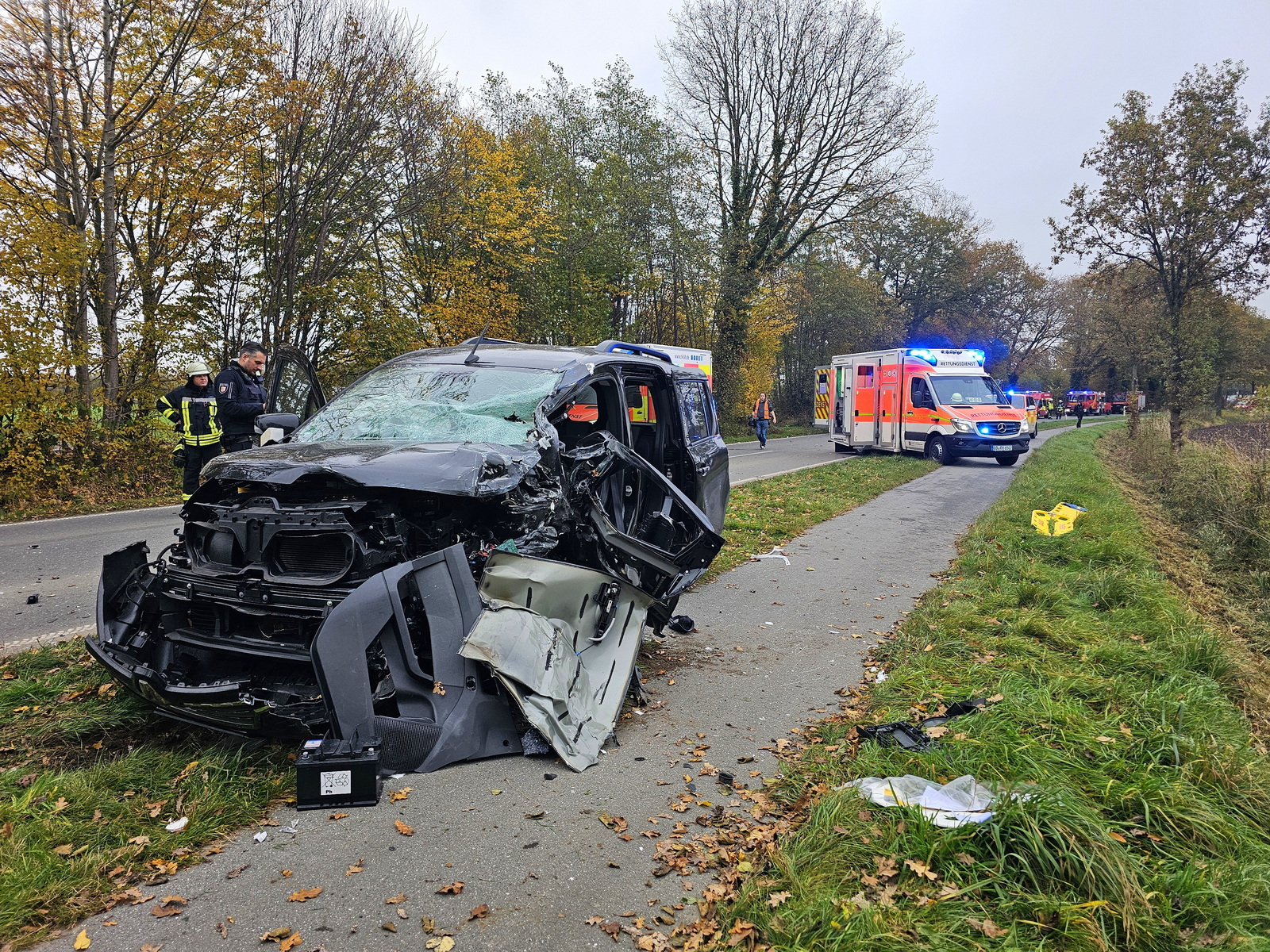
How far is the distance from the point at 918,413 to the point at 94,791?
1994 centimetres

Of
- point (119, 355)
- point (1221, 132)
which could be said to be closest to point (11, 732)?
point (119, 355)

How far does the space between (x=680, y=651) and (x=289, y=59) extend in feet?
44.6

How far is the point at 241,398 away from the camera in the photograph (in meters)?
7.62

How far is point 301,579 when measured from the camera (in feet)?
11.3

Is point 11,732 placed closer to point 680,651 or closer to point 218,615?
point 218,615

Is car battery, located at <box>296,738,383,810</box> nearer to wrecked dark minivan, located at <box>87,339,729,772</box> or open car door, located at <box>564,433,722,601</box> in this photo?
wrecked dark minivan, located at <box>87,339,729,772</box>

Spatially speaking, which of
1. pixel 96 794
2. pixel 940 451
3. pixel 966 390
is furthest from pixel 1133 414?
pixel 96 794

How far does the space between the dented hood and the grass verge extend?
126 cm

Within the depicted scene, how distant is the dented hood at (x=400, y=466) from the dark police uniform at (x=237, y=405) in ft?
12.7

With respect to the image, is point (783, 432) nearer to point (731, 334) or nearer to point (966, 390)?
point (731, 334)

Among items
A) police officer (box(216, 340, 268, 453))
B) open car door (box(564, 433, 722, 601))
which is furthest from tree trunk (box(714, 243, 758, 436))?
open car door (box(564, 433, 722, 601))

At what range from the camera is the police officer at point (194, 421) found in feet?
24.8

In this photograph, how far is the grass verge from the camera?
2.58 metres

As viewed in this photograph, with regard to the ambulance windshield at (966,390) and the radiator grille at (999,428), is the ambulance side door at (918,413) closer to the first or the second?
the ambulance windshield at (966,390)
